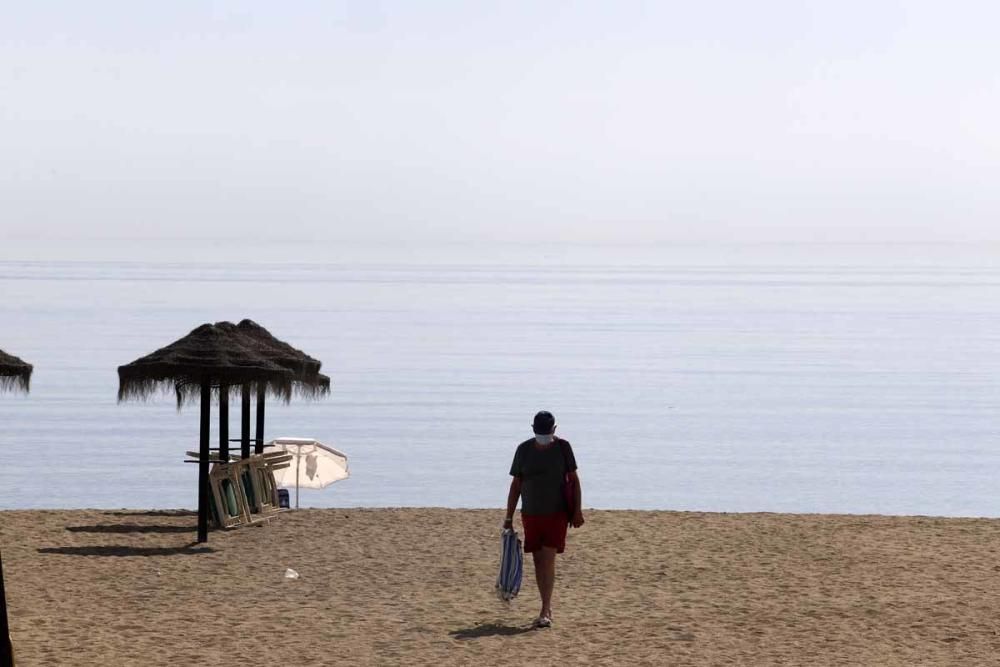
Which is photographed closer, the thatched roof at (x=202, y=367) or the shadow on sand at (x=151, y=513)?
the thatched roof at (x=202, y=367)

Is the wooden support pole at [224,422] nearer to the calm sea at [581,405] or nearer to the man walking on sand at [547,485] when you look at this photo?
the man walking on sand at [547,485]

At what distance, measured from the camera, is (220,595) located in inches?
447

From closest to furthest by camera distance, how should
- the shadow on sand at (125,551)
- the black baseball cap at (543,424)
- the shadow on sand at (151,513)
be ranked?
1. the black baseball cap at (543,424)
2. the shadow on sand at (125,551)
3. the shadow on sand at (151,513)

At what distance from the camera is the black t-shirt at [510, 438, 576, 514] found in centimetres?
980

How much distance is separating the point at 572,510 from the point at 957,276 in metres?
178

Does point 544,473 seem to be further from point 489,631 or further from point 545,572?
point 489,631

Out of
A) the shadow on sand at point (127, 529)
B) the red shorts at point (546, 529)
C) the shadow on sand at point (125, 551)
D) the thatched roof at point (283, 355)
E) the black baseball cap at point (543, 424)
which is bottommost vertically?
the shadow on sand at point (125, 551)

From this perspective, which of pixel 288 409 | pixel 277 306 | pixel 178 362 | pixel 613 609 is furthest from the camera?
pixel 277 306

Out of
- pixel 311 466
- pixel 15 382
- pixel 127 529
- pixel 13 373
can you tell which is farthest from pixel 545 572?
pixel 311 466

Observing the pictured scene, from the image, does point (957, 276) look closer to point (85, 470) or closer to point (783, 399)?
point (783, 399)

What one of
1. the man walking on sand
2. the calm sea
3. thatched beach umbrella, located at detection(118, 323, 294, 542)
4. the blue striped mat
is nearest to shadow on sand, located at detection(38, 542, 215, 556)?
thatched beach umbrella, located at detection(118, 323, 294, 542)

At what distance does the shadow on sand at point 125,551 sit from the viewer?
1342 cm

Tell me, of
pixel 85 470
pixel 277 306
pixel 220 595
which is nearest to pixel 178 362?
pixel 220 595

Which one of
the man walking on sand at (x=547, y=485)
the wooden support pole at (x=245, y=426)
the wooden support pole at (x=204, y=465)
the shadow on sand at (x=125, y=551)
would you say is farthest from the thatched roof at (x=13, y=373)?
the man walking on sand at (x=547, y=485)
